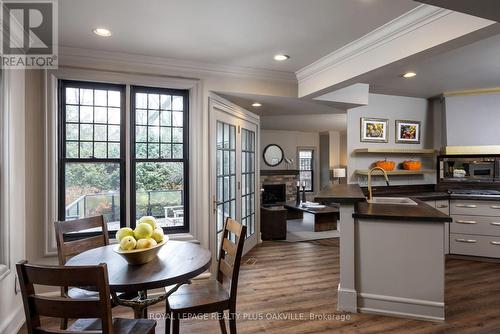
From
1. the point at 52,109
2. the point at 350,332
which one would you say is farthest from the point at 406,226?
the point at 52,109

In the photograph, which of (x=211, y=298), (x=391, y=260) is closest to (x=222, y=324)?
(x=211, y=298)

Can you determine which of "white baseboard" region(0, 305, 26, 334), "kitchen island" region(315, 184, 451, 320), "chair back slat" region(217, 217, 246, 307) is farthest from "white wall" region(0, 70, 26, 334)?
"kitchen island" region(315, 184, 451, 320)

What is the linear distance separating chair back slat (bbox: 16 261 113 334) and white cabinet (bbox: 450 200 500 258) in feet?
14.6

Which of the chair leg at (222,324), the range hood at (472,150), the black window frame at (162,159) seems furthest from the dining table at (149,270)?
the range hood at (472,150)

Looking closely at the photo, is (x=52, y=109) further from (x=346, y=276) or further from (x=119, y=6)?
(x=346, y=276)

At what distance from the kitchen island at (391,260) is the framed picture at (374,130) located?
1.89 meters

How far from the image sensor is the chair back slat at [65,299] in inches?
A: 45.1

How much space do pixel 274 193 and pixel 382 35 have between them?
6.00m

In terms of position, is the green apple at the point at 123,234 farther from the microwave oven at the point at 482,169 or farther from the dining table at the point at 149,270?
the microwave oven at the point at 482,169

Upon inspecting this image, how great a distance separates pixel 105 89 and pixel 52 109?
20.5 inches

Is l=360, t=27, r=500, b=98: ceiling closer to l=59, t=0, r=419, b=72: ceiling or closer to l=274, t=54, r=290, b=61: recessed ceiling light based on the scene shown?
l=59, t=0, r=419, b=72: ceiling

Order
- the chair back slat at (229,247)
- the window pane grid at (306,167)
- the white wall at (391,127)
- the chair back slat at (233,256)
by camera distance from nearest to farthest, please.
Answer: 1. the chair back slat at (233,256)
2. the chair back slat at (229,247)
3. the white wall at (391,127)
4. the window pane grid at (306,167)

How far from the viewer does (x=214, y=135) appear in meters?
3.26

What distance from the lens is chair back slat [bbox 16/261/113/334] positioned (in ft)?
3.76
